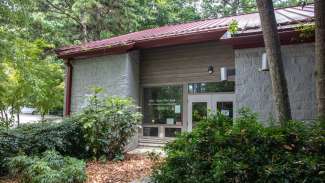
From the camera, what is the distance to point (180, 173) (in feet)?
14.3

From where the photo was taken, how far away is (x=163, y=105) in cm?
1275

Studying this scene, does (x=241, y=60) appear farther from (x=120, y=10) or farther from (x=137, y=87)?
(x=120, y=10)

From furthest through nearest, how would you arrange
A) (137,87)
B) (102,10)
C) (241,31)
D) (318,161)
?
(102,10) → (137,87) → (241,31) → (318,161)

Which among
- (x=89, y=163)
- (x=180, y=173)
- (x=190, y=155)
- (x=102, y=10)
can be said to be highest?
(x=102, y=10)

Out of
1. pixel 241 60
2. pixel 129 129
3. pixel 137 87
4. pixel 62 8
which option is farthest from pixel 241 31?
pixel 62 8

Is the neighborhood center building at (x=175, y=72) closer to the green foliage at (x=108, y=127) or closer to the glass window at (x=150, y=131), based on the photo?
the glass window at (x=150, y=131)

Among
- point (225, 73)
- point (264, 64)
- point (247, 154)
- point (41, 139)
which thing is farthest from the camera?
point (225, 73)

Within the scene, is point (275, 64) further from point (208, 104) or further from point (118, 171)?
point (208, 104)

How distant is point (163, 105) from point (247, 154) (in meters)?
8.94

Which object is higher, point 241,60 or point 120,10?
point 120,10

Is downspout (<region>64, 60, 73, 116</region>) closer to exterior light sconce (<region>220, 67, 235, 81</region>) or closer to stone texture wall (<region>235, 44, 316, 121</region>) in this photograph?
exterior light sconce (<region>220, 67, 235, 81</region>)

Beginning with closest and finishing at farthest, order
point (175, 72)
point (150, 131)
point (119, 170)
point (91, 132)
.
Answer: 1. point (119, 170)
2. point (91, 132)
3. point (175, 72)
4. point (150, 131)

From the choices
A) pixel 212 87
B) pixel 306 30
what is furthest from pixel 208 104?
pixel 306 30

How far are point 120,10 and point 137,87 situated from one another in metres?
10.9
